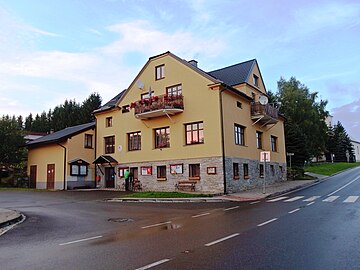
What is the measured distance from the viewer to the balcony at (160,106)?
25.9 metres

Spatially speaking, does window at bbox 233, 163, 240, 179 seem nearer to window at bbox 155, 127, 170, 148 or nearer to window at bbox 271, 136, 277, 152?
window at bbox 155, 127, 170, 148

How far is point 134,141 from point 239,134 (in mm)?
9718

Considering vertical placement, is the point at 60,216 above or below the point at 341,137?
below

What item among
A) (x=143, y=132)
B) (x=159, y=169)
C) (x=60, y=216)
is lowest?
(x=60, y=216)

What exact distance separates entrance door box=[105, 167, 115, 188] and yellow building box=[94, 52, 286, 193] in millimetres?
99

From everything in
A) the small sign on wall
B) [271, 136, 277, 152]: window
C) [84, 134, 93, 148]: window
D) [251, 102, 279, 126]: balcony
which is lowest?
the small sign on wall

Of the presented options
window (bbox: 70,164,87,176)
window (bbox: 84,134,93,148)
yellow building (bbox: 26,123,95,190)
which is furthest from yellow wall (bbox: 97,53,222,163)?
window (bbox: 70,164,87,176)

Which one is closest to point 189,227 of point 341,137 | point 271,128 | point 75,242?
point 75,242

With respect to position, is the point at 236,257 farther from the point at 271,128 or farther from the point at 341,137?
the point at 341,137

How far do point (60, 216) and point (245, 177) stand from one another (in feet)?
53.1

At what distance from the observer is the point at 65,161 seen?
31484 millimetres

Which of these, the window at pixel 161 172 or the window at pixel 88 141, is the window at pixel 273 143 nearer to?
the window at pixel 161 172

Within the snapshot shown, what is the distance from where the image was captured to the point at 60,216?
13477mm

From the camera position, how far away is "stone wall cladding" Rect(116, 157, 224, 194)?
23.6 m
